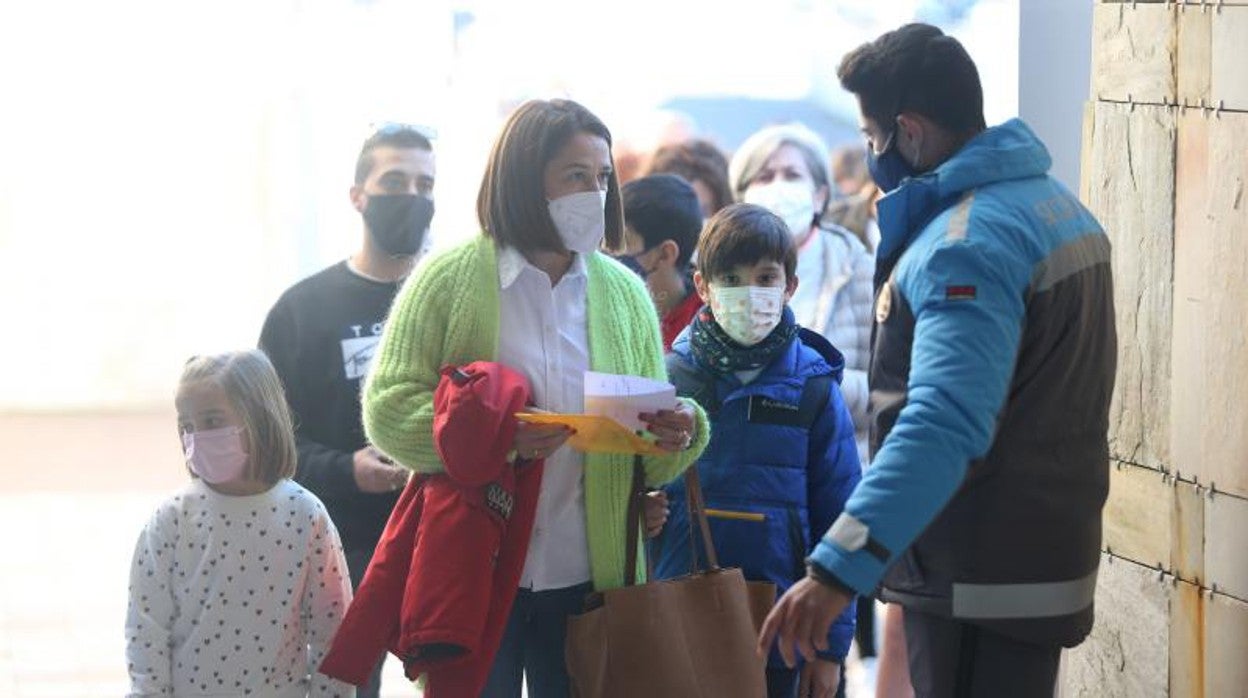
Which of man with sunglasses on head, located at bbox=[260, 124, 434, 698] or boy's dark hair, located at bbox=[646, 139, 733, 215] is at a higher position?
boy's dark hair, located at bbox=[646, 139, 733, 215]

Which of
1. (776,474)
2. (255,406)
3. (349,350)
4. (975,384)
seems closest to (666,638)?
(776,474)

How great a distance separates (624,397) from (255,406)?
0.92m

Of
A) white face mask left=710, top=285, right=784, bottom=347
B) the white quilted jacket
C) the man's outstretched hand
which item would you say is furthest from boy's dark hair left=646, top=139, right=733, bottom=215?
the man's outstretched hand

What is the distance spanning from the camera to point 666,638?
11.8 feet

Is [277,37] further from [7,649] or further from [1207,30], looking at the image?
[1207,30]

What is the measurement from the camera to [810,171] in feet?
22.1

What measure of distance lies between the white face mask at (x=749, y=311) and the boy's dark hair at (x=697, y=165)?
254 cm

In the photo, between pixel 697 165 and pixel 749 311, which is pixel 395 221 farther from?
pixel 697 165

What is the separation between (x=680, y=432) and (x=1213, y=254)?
1.25m

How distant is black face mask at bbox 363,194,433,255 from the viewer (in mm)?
4719

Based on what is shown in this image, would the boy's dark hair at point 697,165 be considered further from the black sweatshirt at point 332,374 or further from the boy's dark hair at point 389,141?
the black sweatshirt at point 332,374

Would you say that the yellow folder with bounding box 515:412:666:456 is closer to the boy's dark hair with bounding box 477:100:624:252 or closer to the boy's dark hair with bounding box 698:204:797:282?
the boy's dark hair with bounding box 477:100:624:252

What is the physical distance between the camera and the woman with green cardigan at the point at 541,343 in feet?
11.8

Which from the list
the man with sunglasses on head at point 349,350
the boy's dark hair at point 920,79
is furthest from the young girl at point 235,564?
the boy's dark hair at point 920,79
